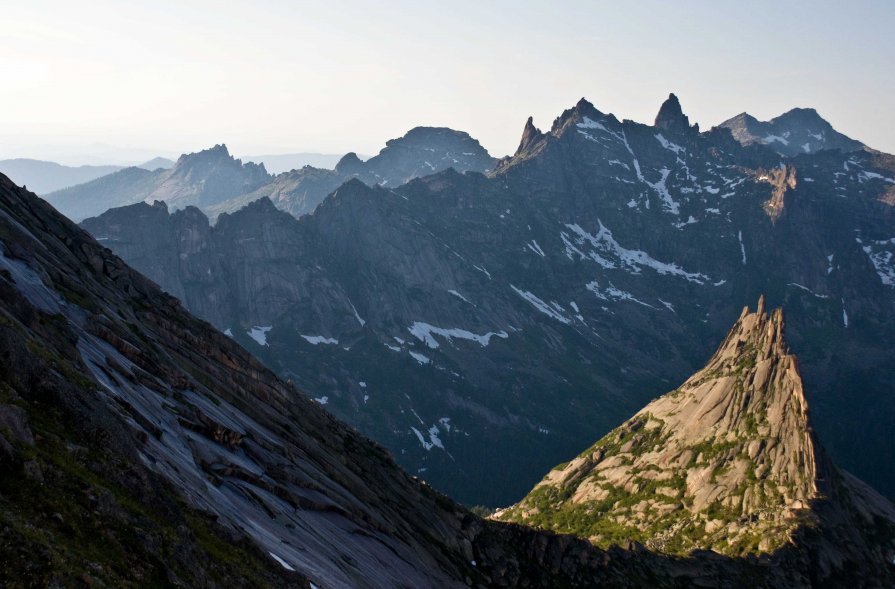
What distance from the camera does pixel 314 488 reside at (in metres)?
84.0

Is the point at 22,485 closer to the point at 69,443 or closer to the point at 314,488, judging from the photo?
the point at 69,443

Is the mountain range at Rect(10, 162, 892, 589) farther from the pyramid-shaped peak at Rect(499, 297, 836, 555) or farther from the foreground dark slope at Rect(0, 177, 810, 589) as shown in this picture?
the pyramid-shaped peak at Rect(499, 297, 836, 555)

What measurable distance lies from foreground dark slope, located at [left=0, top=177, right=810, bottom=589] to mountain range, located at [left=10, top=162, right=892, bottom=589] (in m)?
0.17

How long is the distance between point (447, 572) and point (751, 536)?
8213cm

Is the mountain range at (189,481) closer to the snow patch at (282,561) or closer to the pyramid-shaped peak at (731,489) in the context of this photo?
the snow patch at (282,561)

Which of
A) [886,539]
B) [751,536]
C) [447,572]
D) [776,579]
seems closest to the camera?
[447,572]

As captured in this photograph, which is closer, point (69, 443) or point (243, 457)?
point (69, 443)

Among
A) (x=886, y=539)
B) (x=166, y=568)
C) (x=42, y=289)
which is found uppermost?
(x=886, y=539)

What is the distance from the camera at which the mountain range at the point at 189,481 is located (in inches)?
1538

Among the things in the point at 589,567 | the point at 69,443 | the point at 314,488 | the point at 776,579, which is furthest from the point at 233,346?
the point at 776,579

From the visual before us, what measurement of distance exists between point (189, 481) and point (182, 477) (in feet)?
2.41

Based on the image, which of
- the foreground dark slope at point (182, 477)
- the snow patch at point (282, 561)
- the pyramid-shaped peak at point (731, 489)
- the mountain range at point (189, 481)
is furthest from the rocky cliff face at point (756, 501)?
the snow patch at point (282, 561)

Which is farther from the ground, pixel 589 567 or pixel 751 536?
pixel 751 536

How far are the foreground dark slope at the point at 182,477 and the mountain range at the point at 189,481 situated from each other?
0.54ft
